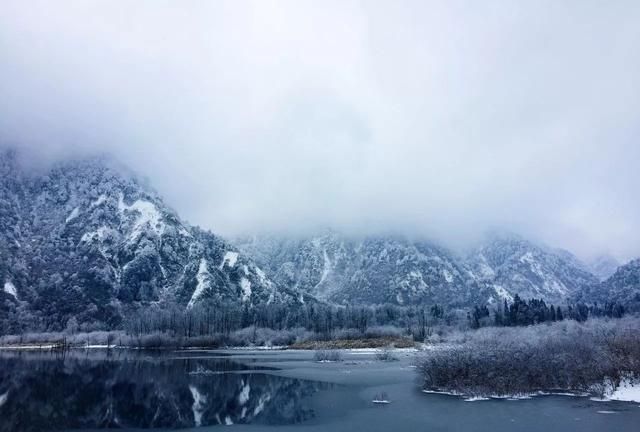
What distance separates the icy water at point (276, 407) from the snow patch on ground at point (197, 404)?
14cm

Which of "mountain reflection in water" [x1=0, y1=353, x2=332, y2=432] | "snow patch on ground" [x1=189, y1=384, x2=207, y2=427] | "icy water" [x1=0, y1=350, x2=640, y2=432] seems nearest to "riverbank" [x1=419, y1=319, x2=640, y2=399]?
"icy water" [x1=0, y1=350, x2=640, y2=432]

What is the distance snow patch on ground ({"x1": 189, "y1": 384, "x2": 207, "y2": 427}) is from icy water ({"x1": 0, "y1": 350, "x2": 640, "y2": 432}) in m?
0.14

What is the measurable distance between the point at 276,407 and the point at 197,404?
455 inches

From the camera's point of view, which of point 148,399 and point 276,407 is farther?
point 148,399

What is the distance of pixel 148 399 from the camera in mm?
74875

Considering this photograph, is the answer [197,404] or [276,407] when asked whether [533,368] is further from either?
[197,404]

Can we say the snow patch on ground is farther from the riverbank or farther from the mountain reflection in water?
the riverbank

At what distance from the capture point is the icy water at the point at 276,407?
53156 mm

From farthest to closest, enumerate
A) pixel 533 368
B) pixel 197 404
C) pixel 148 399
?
1. pixel 533 368
2. pixel 148 399
3. pixel 197 404

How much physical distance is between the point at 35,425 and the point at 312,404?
1334 inches

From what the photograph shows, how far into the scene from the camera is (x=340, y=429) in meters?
51.3

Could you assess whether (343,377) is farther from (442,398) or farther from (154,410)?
(154,410)

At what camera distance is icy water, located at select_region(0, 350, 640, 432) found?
53.2 meters

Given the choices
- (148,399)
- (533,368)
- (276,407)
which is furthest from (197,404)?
(533,368)
